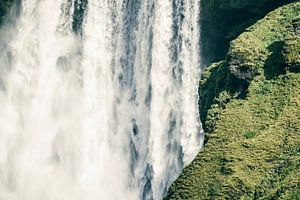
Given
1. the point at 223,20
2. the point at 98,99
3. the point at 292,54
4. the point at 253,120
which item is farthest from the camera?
the point at 98,99

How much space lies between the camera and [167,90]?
42.7 metres

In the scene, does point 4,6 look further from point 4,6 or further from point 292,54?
point 292,54

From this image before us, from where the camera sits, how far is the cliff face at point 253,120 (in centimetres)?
2552

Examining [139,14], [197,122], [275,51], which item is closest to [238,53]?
[275,51]

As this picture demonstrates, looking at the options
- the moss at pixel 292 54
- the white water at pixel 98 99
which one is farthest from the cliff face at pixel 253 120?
the white water at pixel 98 99

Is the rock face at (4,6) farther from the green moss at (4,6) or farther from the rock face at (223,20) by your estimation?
the rock face at (223,20)

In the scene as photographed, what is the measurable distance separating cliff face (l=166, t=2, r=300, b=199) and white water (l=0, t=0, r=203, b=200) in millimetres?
8908

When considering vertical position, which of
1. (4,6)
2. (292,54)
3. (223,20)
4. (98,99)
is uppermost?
(4,6)

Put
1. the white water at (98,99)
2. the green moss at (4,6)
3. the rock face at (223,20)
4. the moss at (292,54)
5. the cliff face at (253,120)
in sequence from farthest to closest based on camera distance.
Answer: the green moss at (4,6) < the white water at (98,99) < the rock face at (223,20) < the moss at (292,54) < the cliff face at (253,120)

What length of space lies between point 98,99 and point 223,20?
8984 mm

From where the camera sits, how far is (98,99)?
45.4 metres

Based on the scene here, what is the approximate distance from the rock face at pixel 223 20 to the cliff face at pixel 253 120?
564 cm

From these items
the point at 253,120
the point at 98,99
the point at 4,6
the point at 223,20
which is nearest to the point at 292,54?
the point at 253,120

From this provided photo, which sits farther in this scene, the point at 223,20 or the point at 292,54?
the point at 223,20
